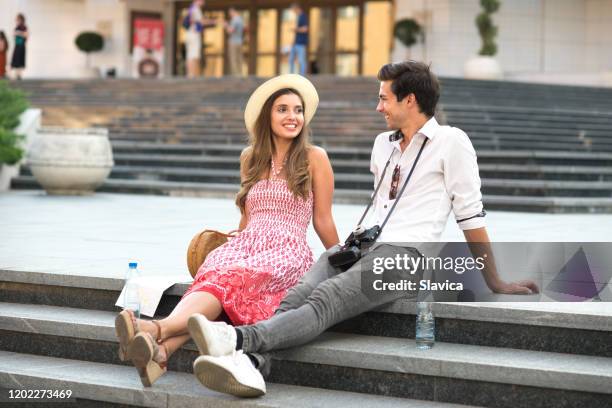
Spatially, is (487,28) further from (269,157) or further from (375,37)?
(269,157)

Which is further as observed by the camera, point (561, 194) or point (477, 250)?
point (561, 194)

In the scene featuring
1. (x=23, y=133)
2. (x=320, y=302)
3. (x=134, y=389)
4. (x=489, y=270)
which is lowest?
(x=134, y=389)

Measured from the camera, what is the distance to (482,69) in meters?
23.9

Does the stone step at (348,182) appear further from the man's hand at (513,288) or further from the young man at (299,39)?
the young man at (299,39)

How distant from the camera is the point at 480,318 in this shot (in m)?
4.72

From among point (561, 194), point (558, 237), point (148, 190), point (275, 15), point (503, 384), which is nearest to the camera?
point (503, 384)

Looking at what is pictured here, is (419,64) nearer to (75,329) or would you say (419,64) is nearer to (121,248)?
(75,329)

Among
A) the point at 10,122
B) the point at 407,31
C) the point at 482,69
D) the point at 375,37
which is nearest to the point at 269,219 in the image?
the point at 10,122

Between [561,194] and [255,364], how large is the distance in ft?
29.5

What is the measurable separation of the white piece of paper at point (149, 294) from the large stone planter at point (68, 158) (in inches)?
316

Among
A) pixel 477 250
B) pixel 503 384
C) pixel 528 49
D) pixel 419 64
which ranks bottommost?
pixel 503 384

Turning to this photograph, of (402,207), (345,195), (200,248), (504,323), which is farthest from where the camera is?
(345,195)

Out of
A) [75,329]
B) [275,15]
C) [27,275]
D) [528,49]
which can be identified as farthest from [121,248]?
[275,15]

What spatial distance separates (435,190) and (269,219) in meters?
0.91
